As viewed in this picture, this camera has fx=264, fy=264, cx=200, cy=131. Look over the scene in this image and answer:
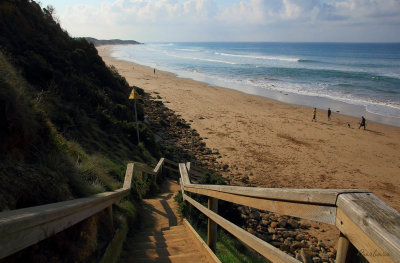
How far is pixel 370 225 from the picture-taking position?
105cm

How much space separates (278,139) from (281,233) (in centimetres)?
1036

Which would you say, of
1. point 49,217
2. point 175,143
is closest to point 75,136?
point 49,217

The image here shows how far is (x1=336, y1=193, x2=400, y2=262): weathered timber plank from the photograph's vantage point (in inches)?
37.4

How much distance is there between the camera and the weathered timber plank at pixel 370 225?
3.11ft

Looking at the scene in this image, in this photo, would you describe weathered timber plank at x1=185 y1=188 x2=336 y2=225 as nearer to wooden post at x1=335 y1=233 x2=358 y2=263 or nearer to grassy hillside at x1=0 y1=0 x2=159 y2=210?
wooden post at x1=335 y1=233 x2=358 y2=263

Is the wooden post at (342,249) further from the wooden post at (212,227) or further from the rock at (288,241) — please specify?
the rock at (288,241)

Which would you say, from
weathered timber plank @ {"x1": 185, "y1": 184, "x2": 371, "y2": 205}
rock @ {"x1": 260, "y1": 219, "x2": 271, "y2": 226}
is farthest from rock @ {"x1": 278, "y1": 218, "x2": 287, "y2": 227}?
weathered timber plank @ {"x1": 185, "y1": 184, "x2": 371, "y2": 205}

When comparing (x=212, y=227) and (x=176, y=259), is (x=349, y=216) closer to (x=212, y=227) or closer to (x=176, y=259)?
(x=212, y=227)

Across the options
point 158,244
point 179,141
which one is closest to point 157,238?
point 158,244

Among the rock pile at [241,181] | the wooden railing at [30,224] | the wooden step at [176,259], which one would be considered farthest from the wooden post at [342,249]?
the rock pile at [241,181]

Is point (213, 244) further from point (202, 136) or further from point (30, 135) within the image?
point (202, 136)

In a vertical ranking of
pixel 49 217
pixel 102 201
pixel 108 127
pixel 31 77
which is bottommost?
pixel 108 127

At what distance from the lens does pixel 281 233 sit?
8023mm

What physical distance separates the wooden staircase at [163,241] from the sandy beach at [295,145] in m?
6.72
